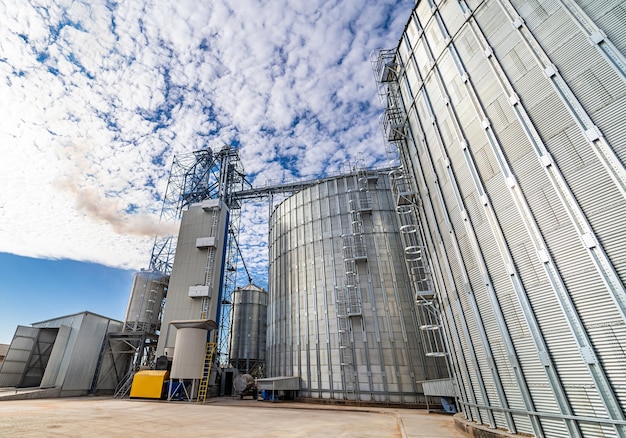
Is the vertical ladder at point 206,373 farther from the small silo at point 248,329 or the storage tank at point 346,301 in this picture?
the small silo at point 248,329

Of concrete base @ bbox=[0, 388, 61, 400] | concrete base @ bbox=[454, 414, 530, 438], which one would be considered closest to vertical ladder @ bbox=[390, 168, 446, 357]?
concrete base @ bbox=[454, 414, 530, 438]

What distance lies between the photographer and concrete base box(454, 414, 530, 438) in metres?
8.19

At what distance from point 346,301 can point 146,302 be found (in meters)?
23.4

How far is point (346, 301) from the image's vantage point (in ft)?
79.4

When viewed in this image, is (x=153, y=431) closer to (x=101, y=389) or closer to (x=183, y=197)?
(x=101, y=389)

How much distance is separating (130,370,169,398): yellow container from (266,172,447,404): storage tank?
955cm

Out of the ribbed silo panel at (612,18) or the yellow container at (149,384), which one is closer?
the ribbed silo panel at (612,18)

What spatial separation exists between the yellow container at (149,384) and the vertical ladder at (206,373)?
299 centimetres

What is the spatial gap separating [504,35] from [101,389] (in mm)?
41574

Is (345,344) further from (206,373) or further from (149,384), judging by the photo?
(149,384)

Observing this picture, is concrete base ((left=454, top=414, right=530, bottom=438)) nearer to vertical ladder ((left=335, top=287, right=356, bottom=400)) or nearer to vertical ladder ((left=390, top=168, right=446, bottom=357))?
vertical ladder ((left=390, top=168, right=446, bottom=357))

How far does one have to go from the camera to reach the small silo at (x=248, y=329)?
39406 mm

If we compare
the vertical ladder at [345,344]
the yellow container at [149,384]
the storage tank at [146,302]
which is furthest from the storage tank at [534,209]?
the storage tank at [146,302]

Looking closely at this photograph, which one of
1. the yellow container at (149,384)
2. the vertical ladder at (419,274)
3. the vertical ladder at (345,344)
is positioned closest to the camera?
the vertical ladder at (419,274)
